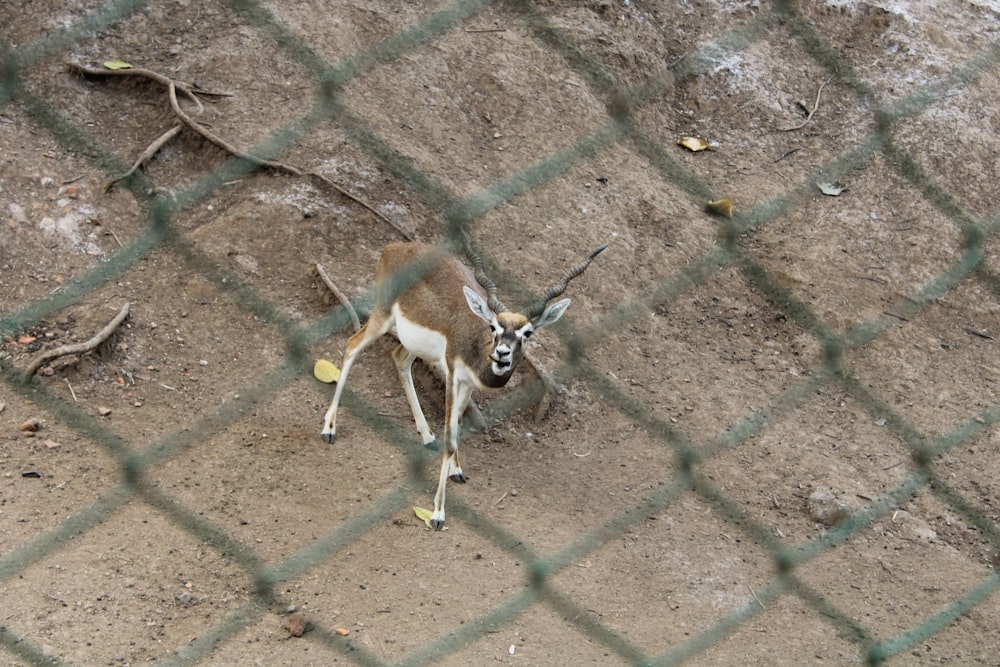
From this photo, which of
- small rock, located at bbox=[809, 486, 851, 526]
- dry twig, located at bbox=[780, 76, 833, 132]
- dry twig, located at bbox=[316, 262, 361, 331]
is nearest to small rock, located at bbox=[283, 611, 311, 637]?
dry twig, located at bbox=[316, 262, 361, 331]

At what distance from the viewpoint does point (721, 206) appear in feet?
15.3

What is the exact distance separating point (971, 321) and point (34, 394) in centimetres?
329

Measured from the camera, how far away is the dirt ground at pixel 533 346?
9.29ft

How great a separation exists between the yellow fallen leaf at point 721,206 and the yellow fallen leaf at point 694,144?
0.38 metres

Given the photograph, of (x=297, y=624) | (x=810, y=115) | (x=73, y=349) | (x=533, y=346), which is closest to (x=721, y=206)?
(x=810, y=115)

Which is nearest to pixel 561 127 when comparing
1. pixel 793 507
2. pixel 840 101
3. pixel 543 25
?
pixel 543 25

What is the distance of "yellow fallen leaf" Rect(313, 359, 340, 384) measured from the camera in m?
3.68

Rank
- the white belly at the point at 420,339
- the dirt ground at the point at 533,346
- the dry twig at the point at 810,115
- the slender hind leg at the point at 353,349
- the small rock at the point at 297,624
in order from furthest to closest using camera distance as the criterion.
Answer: the dry twig at the point at 810,115 < the slender hind leg at the point at 353,349 < the white belly at the point at 420,339 < the dirt ground at the point at 533,346 < the small rock at the point at 297,624

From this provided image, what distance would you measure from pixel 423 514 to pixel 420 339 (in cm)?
48

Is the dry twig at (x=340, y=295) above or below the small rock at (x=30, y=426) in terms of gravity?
above

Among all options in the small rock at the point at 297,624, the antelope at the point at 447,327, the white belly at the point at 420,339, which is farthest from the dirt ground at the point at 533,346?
the white belly at the point at 420,339

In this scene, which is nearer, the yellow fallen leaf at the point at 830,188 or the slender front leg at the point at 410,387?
the slender front leg at the point at 410,387

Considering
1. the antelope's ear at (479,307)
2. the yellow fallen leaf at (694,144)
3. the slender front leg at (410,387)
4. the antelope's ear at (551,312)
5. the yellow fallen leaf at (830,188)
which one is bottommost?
the slender front leg at (410,387)

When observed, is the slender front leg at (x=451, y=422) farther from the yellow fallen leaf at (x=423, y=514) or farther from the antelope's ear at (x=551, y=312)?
the antelope's ear at (x=551, y=312)
